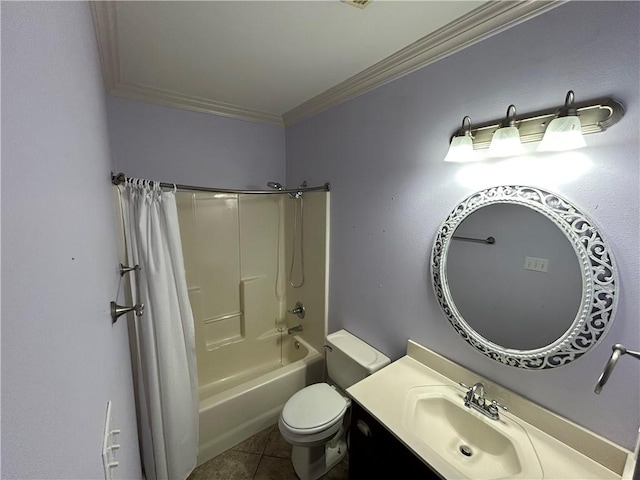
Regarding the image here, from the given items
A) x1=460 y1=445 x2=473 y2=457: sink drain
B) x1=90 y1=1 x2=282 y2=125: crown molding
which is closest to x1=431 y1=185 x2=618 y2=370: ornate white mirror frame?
x1=460 y1=445 x2=473 y2=457: sink drain

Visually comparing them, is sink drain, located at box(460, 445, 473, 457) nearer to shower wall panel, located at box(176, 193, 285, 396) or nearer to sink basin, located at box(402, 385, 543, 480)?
sink basin, located at box(402, 385, 543, 480)

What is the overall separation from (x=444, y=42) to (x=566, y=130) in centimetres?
67

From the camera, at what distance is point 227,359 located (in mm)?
2320

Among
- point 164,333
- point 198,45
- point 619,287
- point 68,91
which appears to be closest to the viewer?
point 68,91

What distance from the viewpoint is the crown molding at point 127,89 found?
1088 millimetres

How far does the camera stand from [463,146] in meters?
1.11

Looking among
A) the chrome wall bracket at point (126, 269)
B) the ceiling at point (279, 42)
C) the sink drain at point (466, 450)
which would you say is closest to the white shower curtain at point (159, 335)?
the chrome wall bracket at point (126, 269)

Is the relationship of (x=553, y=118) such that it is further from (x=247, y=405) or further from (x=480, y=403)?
(x=247, y=405)

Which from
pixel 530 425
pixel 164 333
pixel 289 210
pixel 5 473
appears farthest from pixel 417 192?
pixel 164 333

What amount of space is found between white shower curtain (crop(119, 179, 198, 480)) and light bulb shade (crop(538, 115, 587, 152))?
5.80 ft

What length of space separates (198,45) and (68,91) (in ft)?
3.33

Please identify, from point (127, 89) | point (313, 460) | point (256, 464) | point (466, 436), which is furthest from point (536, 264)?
point (127, 89)

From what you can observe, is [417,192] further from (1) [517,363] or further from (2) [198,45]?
(2) [198,45]

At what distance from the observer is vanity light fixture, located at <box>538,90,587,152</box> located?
0.84 meters
